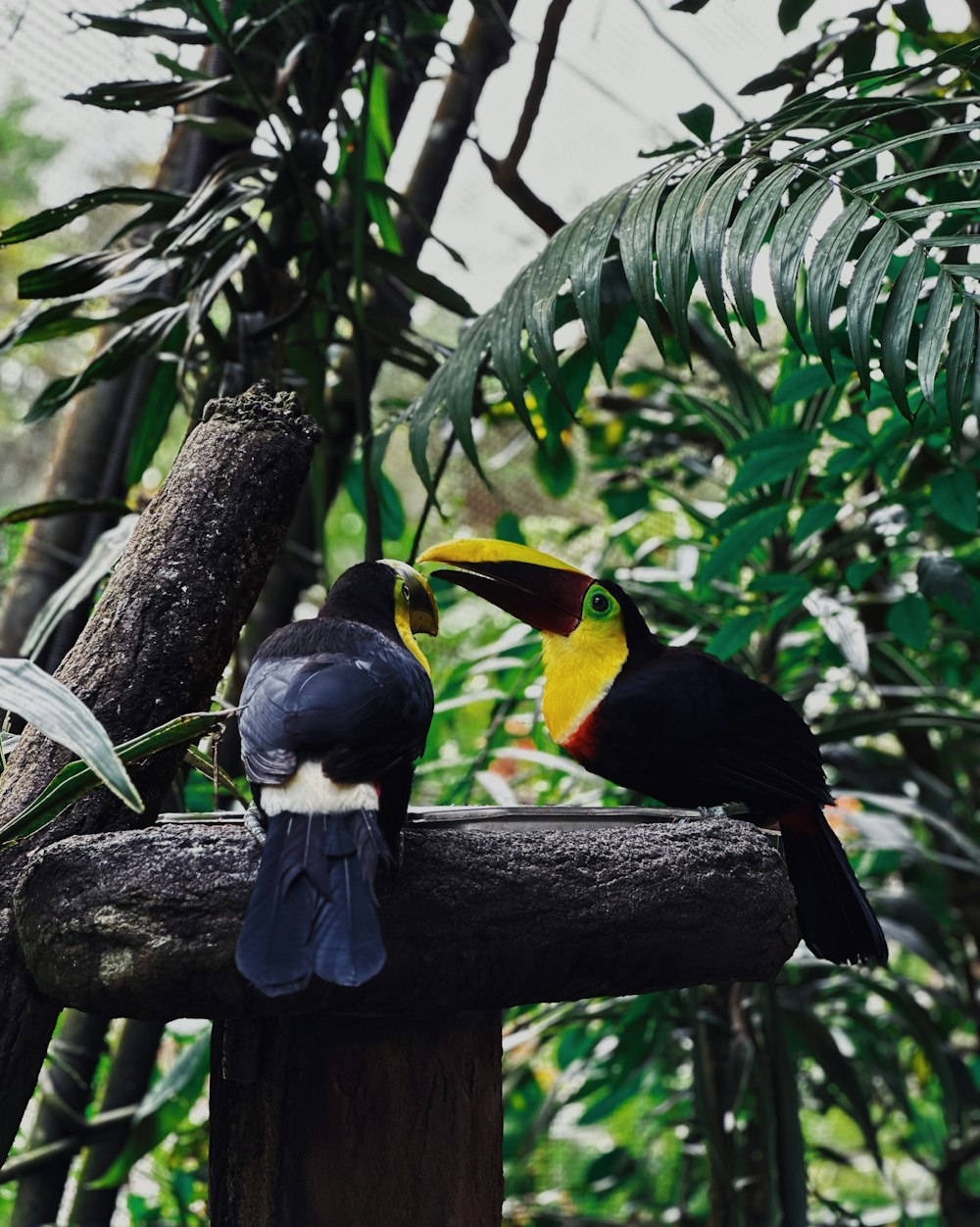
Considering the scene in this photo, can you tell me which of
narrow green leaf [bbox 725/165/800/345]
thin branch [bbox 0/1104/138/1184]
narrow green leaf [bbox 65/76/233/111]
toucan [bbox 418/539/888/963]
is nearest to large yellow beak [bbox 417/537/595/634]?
toucan [bbox 418/539/888/963]

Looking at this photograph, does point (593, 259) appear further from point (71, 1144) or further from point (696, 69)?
point (71, 1144)

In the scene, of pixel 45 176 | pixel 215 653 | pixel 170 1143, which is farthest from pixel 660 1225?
pixel 45 176

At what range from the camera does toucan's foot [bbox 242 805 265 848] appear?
0.72 metres

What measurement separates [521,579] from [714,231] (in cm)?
36

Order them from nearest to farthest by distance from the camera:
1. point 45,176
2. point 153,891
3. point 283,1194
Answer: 1. point 153,891
2. point 283,1194
3. point 45,176

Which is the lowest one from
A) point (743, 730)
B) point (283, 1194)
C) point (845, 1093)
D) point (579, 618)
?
point (283, 1194)

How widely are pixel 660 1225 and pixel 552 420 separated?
157 cm

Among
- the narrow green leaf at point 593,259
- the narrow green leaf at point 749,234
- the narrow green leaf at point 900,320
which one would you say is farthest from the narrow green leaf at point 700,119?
the narrow green leaf at point 900,320

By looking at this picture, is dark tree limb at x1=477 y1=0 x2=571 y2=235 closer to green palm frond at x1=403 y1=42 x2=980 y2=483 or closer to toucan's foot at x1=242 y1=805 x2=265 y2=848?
green palm frond at x1=403 y1=42 x2=980 y2=483

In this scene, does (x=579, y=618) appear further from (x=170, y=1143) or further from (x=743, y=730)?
(x=170, y=1143)

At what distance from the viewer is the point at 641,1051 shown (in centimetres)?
171

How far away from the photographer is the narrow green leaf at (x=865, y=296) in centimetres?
83

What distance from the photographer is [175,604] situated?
0.84 m

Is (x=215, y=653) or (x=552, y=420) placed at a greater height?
(x=552, y=420)
